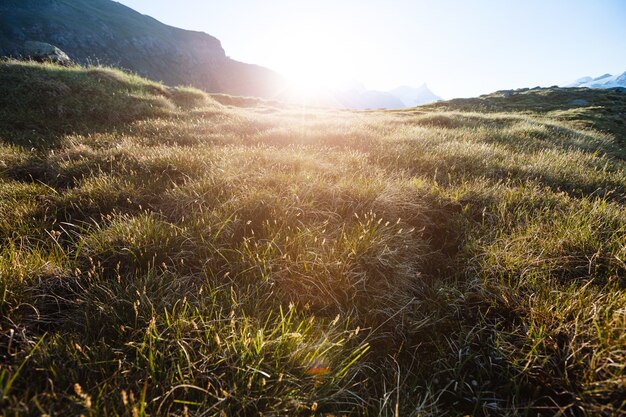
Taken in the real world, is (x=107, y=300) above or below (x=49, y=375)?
above

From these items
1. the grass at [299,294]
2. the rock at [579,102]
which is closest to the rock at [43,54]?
the grass at [299,294]

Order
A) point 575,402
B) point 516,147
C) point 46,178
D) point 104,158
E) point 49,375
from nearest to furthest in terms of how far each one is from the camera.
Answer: point 49,375 < point 575,402 < point 46,178 < point 104,158 < point 516,147

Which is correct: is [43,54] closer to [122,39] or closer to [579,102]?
[579,102]

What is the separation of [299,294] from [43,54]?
2103 cm

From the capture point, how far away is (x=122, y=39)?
14025cm

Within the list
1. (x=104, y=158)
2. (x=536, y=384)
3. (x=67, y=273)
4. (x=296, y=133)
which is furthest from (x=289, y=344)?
(x=296, y=133)

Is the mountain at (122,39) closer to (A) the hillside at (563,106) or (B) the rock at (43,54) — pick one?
(B) the rock at (43,54)

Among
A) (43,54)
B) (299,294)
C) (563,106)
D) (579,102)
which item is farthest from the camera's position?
(579,102)

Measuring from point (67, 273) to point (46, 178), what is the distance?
3.39 meters

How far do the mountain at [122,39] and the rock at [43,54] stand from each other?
94623 mm

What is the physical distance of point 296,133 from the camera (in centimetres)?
823

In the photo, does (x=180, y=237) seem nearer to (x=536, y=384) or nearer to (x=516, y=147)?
(x=536, y=384)

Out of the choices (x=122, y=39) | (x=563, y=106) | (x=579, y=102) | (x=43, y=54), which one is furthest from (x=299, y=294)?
(x=122, y=39)

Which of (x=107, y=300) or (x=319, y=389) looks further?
(x=107, y=300)
